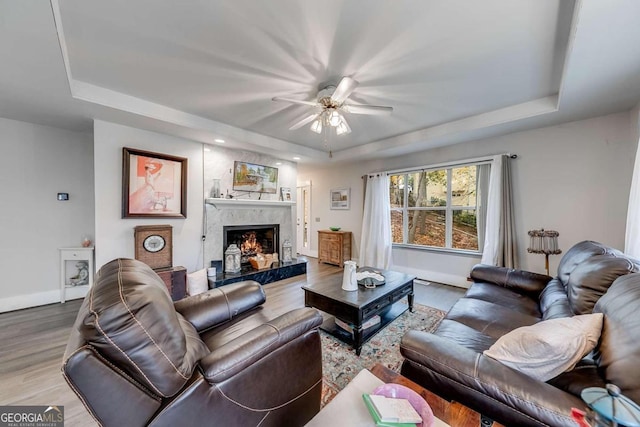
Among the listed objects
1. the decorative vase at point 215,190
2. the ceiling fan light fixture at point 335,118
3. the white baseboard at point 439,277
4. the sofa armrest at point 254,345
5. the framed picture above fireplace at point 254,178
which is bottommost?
the white baseboard at point 439,277

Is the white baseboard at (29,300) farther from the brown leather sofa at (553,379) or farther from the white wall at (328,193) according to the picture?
the white wall at (328,193)

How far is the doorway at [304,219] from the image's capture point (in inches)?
261

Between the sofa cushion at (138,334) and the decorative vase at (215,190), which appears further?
the decorative vase at (215,190)

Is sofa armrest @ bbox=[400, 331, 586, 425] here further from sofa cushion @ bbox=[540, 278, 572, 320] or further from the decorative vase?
the decorative vase

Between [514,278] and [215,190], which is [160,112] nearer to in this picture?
[215,190]

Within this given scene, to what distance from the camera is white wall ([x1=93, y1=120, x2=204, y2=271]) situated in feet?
9.59

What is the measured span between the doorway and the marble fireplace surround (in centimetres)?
166

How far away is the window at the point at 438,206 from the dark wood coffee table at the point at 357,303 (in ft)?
5.97

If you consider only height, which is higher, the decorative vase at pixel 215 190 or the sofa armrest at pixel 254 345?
the decorative vase at pixel 215 190

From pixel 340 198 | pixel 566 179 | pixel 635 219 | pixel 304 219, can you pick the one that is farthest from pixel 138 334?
pixel 304 219

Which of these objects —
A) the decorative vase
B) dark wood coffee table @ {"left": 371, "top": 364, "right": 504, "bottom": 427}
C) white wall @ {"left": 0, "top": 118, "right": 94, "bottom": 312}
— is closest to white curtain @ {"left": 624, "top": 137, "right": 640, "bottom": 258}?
dark wood coffee table @ {"left": 371, "top": 364, "right": 504, "bottom": 427}

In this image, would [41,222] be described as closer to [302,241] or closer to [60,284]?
[60,284]

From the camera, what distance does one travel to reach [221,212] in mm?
3990

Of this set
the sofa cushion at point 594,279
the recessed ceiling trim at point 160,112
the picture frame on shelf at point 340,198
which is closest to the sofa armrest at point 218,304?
the sofa cushion at point 594,279
